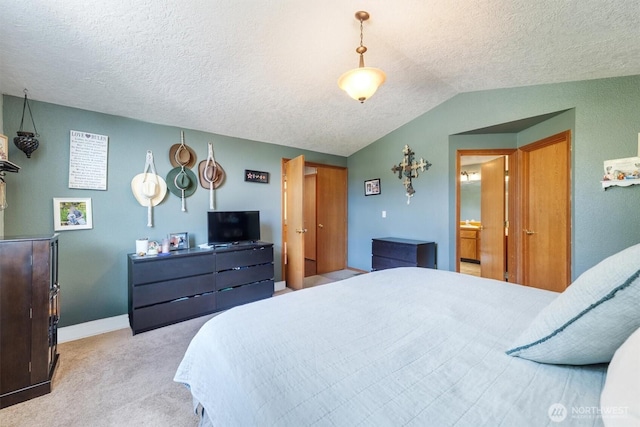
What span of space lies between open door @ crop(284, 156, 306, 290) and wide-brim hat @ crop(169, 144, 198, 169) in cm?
137

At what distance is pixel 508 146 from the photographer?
340 cm

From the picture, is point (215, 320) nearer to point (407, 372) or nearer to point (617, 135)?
point (407, 372)

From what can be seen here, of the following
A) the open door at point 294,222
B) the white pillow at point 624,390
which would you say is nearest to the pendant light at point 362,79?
the open door at point 294,222

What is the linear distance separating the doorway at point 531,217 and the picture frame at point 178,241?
11.6 feet

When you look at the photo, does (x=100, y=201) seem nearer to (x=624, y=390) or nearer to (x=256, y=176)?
(x=256, y=176)

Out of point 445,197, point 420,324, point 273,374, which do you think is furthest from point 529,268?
point 273,374

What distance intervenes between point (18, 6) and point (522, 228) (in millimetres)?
5151

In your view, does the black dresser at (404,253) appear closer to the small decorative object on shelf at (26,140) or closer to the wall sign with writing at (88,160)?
the wall sign with writing at (88,160)

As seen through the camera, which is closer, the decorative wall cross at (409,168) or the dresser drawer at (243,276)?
the dresser drawer at (243,276)

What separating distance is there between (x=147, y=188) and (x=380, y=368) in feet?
9.90

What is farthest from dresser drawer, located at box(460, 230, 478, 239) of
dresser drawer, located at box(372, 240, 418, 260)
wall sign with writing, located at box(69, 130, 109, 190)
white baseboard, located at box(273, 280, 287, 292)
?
wall sign with writing, located at box(69, 130, 109, 190)

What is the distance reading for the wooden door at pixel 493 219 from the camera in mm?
3591

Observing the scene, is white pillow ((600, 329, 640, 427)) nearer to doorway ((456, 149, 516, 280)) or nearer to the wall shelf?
the wall shelf

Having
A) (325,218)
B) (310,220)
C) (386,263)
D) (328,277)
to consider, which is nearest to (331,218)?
(325,218)
